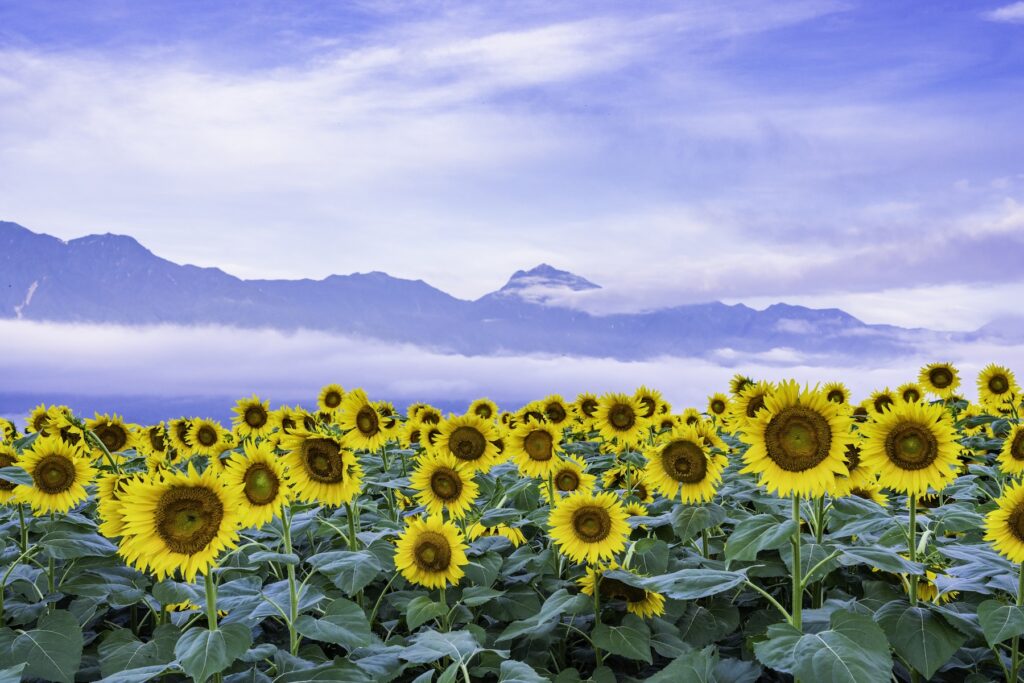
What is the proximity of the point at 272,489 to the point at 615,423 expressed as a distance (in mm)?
4847

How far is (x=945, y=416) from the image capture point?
4906 mm

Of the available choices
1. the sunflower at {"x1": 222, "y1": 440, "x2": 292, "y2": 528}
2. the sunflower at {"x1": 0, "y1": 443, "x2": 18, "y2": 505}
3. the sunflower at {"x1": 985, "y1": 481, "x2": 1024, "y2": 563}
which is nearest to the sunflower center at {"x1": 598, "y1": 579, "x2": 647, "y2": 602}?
the sunflower at {"x1": 985, "y1": 481, "x2": 1024, "y2": 563}

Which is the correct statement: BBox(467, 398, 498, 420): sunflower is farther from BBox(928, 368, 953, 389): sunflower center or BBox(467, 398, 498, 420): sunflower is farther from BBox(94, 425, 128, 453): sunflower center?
BBox(928, 368, 953, 389): sunflower center

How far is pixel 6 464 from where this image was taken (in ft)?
23.6

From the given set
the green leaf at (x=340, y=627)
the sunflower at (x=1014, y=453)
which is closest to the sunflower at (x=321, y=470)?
the green leaf at (x=340, y=627)

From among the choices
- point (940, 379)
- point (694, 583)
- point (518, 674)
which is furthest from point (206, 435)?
point (940, 379)

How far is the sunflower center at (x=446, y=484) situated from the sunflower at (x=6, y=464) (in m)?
3.22

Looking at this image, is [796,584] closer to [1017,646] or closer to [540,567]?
[1017,646]

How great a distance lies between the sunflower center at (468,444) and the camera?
293 inches

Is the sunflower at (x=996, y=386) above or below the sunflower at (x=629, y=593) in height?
above

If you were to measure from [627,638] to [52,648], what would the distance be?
3.23 meters

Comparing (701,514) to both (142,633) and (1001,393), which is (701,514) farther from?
(1001,393)

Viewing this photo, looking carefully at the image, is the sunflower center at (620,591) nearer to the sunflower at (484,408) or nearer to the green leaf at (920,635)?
the green leaf at (920,635)

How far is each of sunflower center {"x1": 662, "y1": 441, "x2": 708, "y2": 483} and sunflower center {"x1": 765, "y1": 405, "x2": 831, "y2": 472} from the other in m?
1.75
